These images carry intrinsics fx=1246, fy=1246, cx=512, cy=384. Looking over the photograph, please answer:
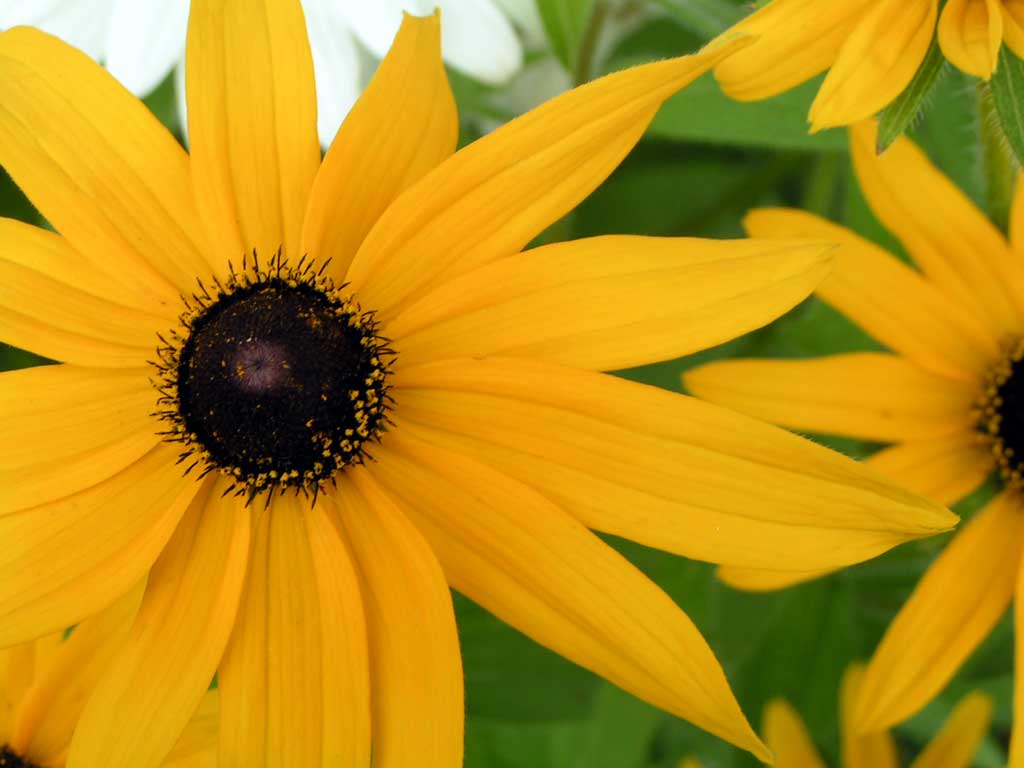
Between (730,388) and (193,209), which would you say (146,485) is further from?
(730,388)

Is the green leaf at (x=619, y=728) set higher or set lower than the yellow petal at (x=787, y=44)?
lower

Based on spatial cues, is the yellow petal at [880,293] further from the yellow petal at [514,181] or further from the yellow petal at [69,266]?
the yellow petal at [69,266]

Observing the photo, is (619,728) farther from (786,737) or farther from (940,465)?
(940,465)

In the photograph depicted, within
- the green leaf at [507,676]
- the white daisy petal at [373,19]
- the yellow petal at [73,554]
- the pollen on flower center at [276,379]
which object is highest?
the white daisy petal at [373,19]

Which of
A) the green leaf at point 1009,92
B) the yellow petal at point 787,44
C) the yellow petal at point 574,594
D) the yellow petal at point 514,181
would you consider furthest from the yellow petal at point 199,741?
the green leaf at point 1009,92

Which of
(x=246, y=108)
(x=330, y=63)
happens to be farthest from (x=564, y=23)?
(x=246, y=108)

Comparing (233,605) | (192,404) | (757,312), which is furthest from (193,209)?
(757,312)
